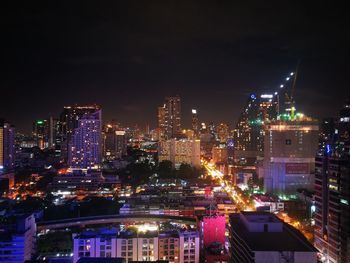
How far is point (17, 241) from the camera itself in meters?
9.02

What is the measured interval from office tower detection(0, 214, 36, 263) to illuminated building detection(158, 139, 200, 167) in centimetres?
2071

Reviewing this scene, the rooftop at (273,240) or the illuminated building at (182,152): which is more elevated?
the illuminated building at (182,152)

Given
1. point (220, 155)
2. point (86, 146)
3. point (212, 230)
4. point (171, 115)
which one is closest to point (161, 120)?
point (171, 115)

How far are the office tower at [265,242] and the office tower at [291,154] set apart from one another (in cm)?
985

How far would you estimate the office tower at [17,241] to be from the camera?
8.94 meters

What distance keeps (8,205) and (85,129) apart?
12.4m

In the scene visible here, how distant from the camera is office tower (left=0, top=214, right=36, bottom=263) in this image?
352 inches

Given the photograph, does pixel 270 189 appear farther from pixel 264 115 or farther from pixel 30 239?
pixel 264 115

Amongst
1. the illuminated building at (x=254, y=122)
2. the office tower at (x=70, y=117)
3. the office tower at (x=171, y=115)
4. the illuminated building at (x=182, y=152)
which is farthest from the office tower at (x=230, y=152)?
the office tower at (x=70, y=117)

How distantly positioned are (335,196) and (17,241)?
7.04 m

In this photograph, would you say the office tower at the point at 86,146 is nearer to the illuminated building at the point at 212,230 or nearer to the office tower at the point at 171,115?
the office tower at the point at 171,115

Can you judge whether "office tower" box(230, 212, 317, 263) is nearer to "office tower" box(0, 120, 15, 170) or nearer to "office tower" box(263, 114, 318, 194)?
"office tower" box(263, 114, 318, 194)

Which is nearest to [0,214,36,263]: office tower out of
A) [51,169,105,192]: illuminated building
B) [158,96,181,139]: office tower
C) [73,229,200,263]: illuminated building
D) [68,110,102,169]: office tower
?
[73,229,200,263]: illuminated building

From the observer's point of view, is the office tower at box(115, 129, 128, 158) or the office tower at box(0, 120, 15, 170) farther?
the office tower at box(115, 129, 128, 158)
